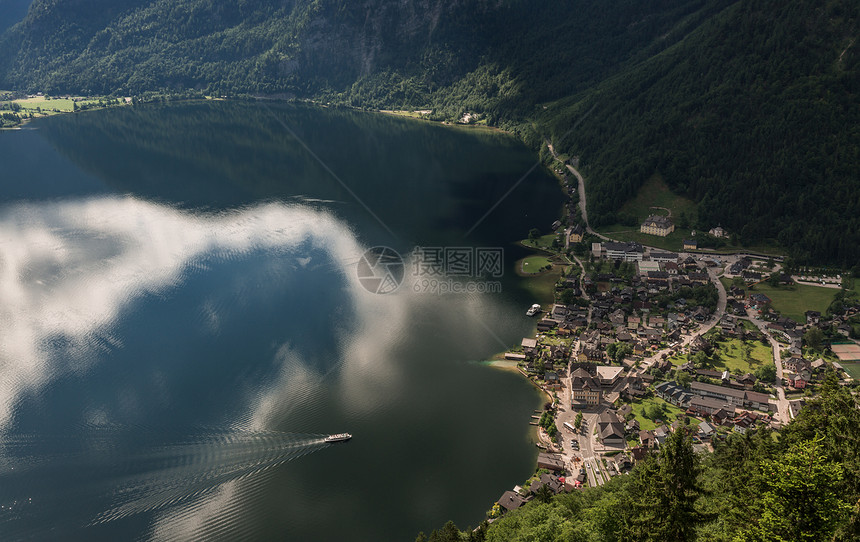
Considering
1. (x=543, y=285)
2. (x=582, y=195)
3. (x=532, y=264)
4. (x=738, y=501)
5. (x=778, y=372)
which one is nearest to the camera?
(x=738, y=501)

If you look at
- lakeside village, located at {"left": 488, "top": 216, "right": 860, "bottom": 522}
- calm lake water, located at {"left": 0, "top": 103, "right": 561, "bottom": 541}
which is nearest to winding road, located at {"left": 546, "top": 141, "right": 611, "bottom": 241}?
calm lake water, located at {"left": 0, "top": 103, "right": 561, "bottom": 541}

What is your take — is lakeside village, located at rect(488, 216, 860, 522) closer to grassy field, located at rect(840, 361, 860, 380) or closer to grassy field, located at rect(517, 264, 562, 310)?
grassy field, located at rect(840, 361, 860, 380)

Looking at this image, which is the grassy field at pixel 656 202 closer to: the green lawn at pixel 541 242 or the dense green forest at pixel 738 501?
the green lawn at pixel 541 242

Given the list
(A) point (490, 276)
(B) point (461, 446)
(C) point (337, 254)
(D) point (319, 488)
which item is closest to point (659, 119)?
(A) point (490, 276)

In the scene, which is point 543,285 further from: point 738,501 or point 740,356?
point 738,501

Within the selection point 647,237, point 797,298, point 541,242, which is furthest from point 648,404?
point 647,237
